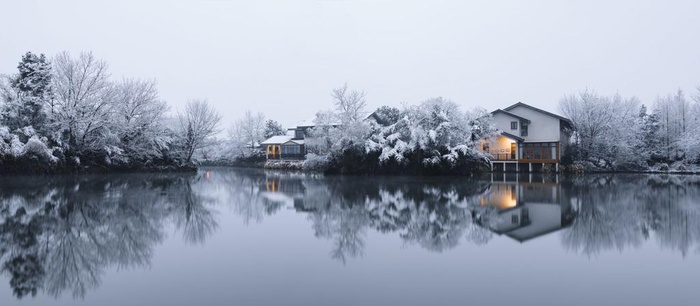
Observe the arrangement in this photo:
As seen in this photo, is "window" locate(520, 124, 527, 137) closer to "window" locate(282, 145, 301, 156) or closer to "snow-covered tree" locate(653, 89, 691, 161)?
"snow-covered tree" locate(653, 89, 691, 161)

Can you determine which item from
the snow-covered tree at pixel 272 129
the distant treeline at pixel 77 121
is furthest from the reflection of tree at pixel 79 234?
the snow-covered tree at pixel 272 129

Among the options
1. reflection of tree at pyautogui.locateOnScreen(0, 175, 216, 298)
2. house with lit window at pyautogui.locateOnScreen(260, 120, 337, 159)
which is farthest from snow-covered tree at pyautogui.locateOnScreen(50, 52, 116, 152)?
house with lit window at pyautogui.locateOnScreen(260, 120, 337, 159)

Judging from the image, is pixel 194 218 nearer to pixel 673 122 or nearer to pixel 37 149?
pixel 37 149

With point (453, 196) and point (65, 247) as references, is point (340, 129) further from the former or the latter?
point (65, 247)

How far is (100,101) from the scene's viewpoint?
99.4ft

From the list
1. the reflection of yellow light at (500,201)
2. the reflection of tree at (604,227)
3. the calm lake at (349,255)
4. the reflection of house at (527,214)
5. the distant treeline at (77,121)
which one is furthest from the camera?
the distant treeline at (77,121)

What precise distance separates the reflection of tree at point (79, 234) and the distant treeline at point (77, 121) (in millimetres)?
14338

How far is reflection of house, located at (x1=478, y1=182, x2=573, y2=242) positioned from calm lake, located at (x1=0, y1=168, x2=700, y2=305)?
7 centimetres

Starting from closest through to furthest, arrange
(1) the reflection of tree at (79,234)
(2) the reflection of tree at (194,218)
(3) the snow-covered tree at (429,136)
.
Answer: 1. (1) the reflection of tree at (79,234)
2. (2) the reflection of tree at (194,218)
3. (3) the snow-covered tree at (429,136)

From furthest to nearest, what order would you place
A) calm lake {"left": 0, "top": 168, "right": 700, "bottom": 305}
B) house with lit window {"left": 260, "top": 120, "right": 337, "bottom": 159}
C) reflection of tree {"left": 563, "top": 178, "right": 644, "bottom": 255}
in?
house with lit window {"left": 260, "top": 120, "right": 337, "bottom": 159}
reflection of tree {"left": 563, "top": 178, "right": 644, "bottom": 255}
calm lake {"left": 0, "top": 168, "right": 700, "bottom": 305}

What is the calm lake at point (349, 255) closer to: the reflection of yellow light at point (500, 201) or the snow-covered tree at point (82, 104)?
the reflection of yellow light at point (500, 201)

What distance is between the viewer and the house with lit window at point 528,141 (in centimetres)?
3519

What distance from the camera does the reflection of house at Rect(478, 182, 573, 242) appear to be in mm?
8629

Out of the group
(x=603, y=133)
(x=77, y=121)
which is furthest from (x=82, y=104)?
(x=603, y=133)
